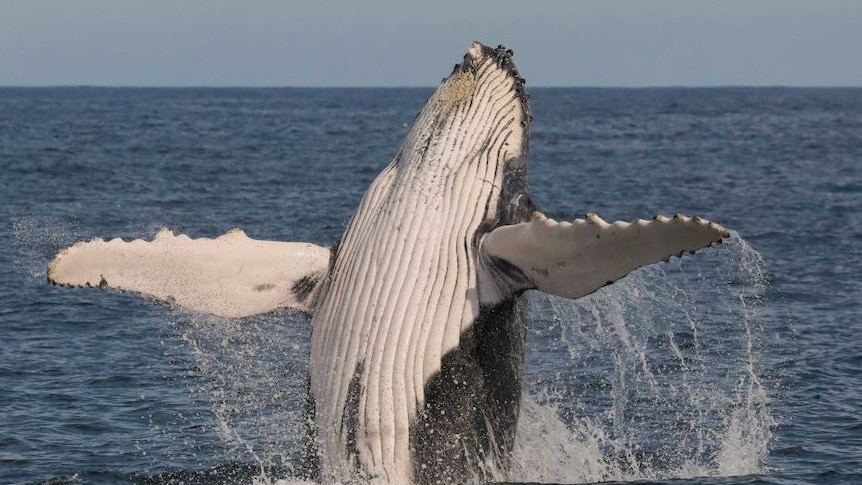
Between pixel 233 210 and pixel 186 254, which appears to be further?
pixel 233 210

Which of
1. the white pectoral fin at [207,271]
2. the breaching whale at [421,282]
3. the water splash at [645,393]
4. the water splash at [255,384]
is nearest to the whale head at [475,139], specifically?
the breaching whale at [421,282]

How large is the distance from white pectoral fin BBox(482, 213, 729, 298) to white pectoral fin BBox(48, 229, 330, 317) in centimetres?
149

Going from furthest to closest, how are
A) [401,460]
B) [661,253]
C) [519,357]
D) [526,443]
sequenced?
[526,443], [519,357], [401,460], [661,253]

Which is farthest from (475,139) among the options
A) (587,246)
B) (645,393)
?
(645,393)

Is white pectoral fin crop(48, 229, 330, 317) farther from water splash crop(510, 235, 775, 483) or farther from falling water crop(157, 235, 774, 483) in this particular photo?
water splash crop(510, 235, 775, 483)

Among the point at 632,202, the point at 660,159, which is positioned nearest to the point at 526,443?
the point at 632,202

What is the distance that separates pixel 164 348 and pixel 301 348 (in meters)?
1.76

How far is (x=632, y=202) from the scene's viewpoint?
1593 inches

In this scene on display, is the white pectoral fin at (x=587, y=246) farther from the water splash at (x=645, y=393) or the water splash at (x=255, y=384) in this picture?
the water splash at (x=255, y=384)

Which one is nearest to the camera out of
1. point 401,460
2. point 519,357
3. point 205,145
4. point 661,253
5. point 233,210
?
point 661,253

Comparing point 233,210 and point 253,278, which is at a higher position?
point 253,278

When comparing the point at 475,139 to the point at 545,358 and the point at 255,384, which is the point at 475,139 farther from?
the point at 255,384

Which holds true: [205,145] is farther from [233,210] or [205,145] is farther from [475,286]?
[475,286]

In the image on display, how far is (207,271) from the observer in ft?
32.6
